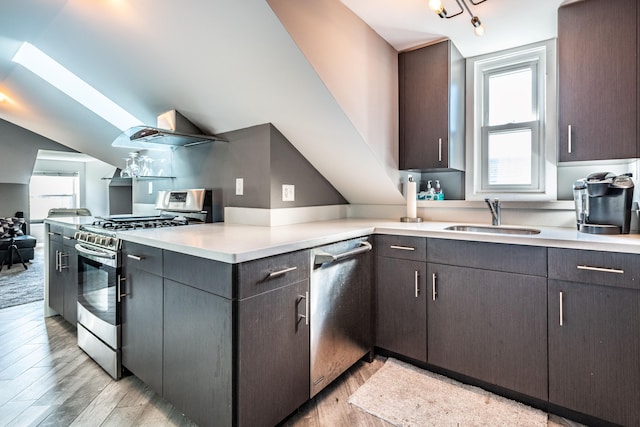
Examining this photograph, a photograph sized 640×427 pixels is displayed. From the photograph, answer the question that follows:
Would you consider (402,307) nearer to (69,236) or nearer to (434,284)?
(434,284)

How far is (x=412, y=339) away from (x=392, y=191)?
1.07 meters

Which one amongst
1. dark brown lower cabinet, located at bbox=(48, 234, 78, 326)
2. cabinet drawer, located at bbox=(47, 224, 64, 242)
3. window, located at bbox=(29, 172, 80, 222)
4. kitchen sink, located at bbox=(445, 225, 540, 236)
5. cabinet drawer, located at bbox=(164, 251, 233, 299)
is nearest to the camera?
cabinet drawer, located at bbox=(164, 251, 233, 299)

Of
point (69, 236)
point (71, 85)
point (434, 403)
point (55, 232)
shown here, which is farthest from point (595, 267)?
point (71, 85)

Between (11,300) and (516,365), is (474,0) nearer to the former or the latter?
(516,365)

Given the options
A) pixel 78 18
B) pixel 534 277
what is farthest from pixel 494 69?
pixel 78 18

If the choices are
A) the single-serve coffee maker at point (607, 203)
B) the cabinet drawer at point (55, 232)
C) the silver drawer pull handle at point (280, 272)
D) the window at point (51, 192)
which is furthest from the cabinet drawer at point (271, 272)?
the window at point (51, 192)

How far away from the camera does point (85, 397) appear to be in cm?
171

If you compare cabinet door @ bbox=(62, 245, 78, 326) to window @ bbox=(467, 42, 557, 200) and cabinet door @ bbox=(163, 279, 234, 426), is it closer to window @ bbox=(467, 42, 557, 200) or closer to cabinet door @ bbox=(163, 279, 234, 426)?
cabinet door @ bbox=(163, 279, 234, 426)

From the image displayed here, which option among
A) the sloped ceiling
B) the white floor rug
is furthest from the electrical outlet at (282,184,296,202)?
the white floor rug

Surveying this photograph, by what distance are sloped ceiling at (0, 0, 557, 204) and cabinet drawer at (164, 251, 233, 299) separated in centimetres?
108

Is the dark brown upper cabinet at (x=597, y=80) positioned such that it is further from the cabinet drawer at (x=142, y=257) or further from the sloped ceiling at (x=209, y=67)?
the cabinet drawer at (x=142, y=257)

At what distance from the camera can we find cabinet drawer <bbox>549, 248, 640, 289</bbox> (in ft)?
4.43

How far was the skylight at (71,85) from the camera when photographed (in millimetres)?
2881

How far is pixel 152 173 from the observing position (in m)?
3.24
